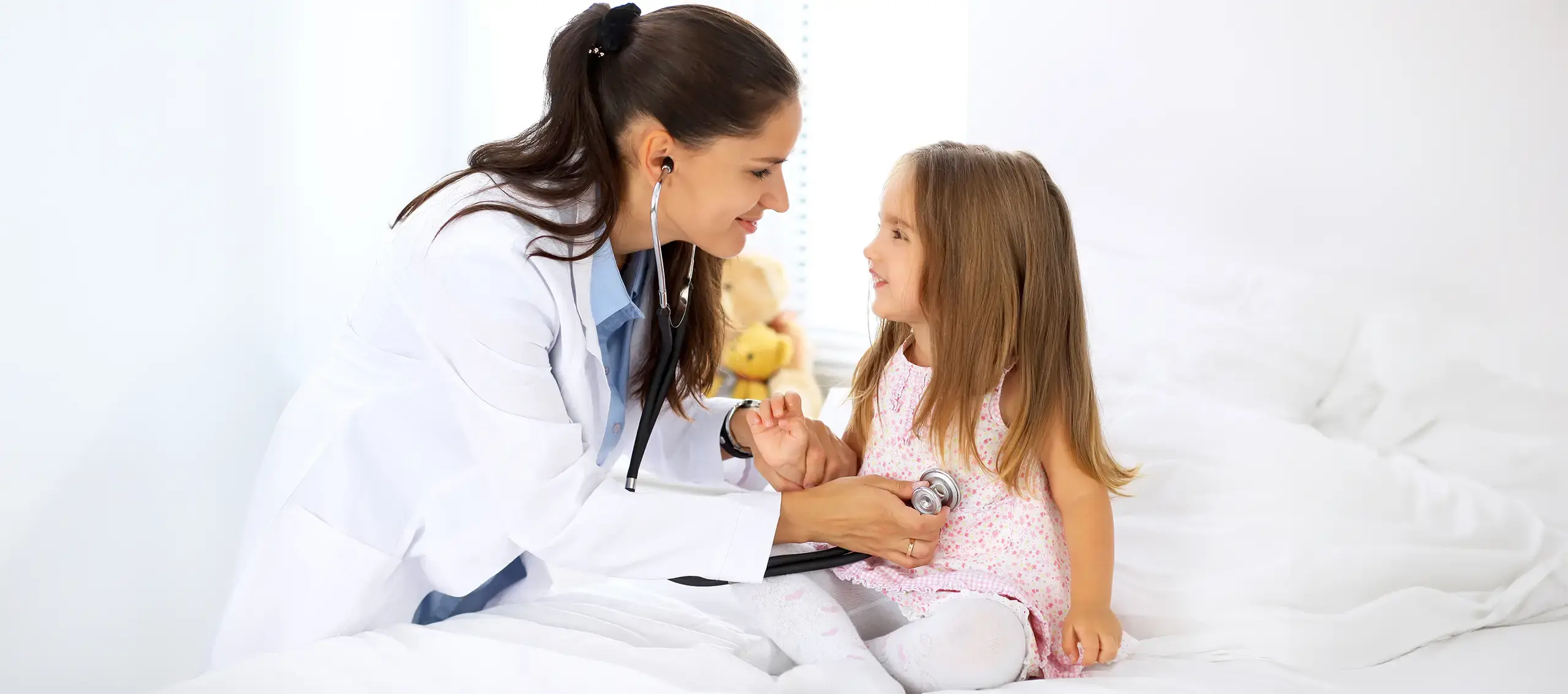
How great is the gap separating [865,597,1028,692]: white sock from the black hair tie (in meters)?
0.75

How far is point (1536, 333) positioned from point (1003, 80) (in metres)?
1.02

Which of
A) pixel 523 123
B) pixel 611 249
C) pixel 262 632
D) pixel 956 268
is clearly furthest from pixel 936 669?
pixel 523 123

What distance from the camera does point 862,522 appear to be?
119 centimetres

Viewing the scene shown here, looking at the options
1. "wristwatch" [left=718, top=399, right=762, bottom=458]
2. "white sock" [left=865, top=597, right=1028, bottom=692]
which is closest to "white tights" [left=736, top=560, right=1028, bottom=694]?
"white sock" [left=865, top=597, right=1028, bottom=692]

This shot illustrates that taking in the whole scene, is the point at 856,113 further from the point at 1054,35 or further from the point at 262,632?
the point at 262,632

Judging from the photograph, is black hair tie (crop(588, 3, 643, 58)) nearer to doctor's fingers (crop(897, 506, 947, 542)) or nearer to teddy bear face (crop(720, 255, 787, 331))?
doctor's fingers (crop(897, 506, 947, 542))

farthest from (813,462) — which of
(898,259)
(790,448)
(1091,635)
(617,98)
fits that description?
(617,98)

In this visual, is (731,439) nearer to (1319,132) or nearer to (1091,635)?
(1091,635)

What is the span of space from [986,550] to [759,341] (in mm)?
1324

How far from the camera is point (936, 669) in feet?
3.68

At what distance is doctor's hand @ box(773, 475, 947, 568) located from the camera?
1187mm

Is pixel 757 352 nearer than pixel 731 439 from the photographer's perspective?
No

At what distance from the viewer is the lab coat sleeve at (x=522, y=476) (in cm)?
115

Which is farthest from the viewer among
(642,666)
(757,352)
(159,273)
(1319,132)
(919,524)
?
(757,352)
